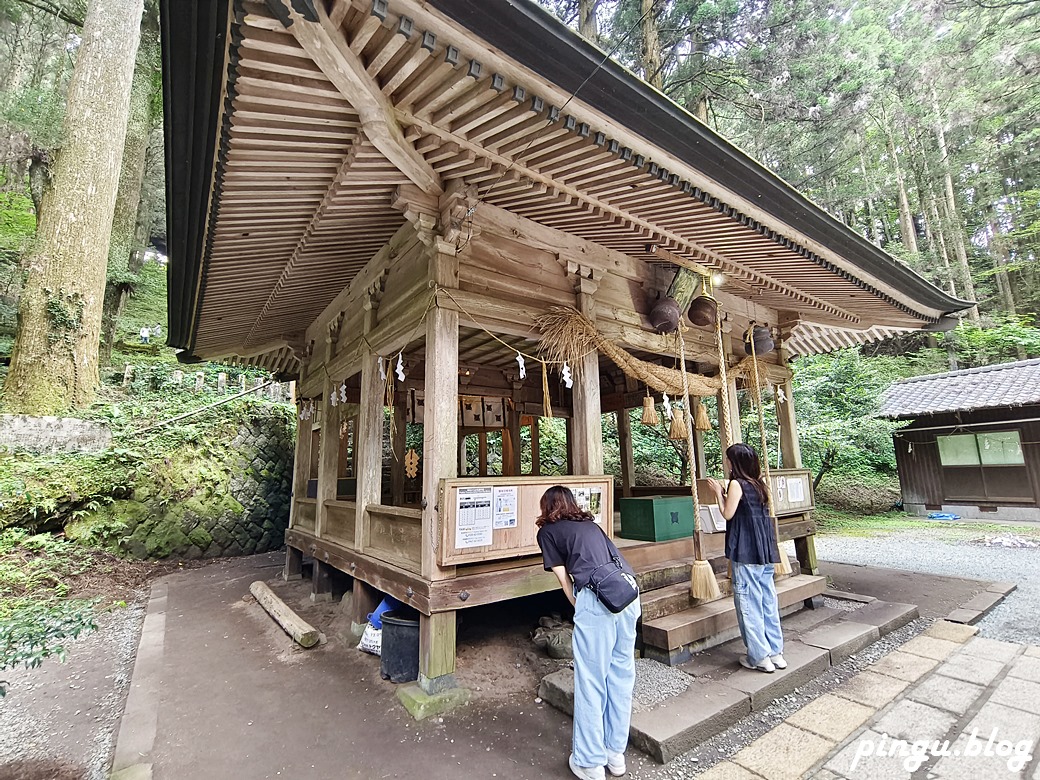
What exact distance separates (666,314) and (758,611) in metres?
3.06

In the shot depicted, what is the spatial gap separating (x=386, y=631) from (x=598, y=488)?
2195 millimetres

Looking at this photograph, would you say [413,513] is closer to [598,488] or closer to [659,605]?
[598,488]

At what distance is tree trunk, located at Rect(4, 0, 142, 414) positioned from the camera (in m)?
8.55

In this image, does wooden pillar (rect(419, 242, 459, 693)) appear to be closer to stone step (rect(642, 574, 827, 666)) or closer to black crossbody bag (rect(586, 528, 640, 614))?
black crossbody bag (rect(586, 528, 640, 614))

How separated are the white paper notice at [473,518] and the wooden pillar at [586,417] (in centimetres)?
123

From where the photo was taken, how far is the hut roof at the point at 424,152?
2146 millimetres

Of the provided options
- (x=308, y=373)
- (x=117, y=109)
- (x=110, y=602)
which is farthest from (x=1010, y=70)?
(x=110, y=602)

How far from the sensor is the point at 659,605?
13.5 ft

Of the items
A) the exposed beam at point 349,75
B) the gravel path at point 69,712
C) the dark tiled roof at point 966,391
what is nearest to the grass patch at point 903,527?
the dark tiled roof at point 966,391

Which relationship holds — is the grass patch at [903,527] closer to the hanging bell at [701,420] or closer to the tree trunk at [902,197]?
the hanging bell at [701,420]

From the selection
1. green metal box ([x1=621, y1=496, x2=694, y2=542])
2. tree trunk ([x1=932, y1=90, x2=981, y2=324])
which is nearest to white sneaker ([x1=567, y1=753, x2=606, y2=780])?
green metal box ([x1=621, y1=496, x2=694, y2=542])

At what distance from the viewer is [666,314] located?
5.23 m

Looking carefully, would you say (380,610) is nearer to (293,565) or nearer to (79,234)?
(293,565)

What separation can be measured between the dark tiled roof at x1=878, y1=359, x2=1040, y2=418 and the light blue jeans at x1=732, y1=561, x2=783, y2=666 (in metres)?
13.6
